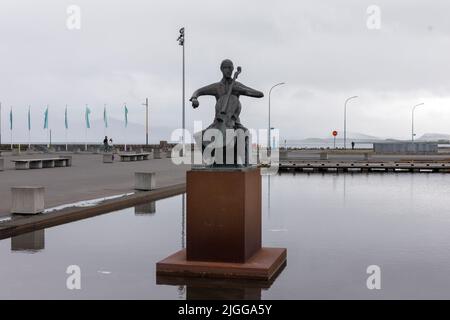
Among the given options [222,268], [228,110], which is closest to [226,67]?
[228,110]

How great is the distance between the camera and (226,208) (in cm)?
881

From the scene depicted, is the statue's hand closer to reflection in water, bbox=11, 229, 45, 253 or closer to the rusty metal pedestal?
the rusty metal pedestal

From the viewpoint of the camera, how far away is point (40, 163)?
120ft

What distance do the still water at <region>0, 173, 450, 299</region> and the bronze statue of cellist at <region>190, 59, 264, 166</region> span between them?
260cm

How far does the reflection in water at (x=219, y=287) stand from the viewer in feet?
24.5

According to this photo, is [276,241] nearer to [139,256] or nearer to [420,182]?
[139,256]

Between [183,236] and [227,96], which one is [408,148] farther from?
[227,96]

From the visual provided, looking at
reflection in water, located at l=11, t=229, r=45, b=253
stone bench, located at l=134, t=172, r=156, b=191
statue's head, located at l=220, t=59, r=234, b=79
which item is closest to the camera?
statue's head, located at l=220, t=59, r=234, b=79

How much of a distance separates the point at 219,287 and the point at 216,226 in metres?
1.21

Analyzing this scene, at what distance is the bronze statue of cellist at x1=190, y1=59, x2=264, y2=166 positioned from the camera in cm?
951

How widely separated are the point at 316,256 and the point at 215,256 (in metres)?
2.09

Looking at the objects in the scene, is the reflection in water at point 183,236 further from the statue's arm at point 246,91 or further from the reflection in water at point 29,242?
the statue's arm at point 246,91

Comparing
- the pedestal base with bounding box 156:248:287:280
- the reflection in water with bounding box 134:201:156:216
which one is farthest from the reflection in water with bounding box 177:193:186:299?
the reflection in water with bounding box 134:201:156:216
